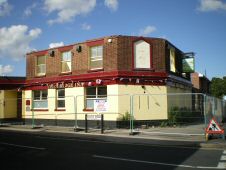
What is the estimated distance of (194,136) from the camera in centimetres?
1684

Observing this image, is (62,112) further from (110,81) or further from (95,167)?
(95,167)

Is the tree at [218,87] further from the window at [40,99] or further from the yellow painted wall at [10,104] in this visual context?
the yellow painted wall at [10,104]

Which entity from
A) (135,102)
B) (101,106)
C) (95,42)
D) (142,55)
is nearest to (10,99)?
(95,42)

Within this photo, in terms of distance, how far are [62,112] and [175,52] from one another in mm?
10966

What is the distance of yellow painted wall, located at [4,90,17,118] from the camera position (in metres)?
29.4

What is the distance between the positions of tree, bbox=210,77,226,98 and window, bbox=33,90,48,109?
129ft

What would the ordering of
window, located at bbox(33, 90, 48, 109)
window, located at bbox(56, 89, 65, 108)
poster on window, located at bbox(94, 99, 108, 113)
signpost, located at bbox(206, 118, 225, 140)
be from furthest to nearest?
window, located at bbox(33, 90, 48, 109)
window, located at bbox(56, 89, 65, 108)
poster on window, located at bbox(94, 99, 108, 113)
signpost, located at bbox(206, 118, 225, 140)

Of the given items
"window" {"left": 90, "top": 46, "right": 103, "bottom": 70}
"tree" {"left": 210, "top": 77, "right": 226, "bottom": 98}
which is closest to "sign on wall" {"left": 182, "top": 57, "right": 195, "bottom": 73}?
"window" {"left": 90, "top": 46, "right": 103, "bottom": 70}

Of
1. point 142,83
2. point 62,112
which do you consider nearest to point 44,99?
point 62,112

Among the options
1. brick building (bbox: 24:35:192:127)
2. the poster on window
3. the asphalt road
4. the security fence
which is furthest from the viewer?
brick building (bbox: 24:35:192:127)

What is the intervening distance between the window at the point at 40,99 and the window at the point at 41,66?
166cm

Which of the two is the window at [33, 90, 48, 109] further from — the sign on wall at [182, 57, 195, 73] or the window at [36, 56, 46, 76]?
the sign on wall at [182, 57, 195, 73]

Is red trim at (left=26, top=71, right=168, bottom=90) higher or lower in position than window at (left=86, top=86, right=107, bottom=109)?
higher

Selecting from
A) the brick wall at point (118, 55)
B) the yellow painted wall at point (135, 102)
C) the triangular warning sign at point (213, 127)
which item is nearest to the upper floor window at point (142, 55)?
the brick wall at point (118, 55)
